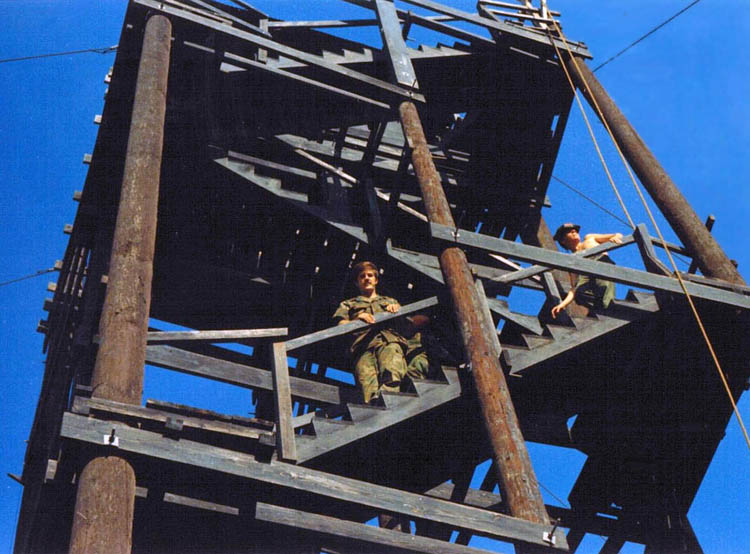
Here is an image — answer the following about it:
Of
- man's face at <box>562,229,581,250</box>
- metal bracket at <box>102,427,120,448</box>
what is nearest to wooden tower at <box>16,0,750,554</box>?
metal bracket at <box>102,427,120,448</box>

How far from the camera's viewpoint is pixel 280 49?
10.4 meters

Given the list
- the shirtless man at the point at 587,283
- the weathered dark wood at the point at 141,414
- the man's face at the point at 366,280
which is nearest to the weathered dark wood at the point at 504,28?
the shirtless man at the point at 587,283

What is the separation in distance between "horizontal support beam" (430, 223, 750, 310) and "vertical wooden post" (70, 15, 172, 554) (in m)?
2.58

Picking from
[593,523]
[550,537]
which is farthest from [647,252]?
[550,537]

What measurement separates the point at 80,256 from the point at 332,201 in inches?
118

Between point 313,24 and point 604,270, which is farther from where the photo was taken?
point 313,24

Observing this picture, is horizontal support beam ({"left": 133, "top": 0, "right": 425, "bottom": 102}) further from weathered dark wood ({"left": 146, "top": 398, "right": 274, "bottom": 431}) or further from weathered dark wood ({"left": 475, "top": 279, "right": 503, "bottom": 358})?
weathered dark wood ({"left": 146, "top": 398, "right": 274, "bottom": 431})

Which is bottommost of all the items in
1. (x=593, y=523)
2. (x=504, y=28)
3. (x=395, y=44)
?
(x=593, y=523)

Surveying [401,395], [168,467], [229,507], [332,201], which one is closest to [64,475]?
[168,467]

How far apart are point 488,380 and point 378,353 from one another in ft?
6.08

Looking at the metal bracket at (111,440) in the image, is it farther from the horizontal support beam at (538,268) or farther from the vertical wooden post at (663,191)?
the vertical wooden post at (663,191)

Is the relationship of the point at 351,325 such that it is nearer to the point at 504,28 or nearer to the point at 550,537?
the point at 550,537

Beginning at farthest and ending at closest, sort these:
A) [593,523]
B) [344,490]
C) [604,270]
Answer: [593,523] < [604,270] < [344,490]

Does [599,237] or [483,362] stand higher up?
[599,237]
